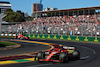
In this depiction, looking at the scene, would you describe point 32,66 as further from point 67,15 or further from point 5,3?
point 5,3

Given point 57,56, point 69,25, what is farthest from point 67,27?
point 57,56

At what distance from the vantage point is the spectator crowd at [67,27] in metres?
31.5

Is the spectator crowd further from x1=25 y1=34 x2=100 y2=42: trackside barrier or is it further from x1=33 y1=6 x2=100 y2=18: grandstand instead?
x1=33 y1=6 x2=100 y2=18: grandstand

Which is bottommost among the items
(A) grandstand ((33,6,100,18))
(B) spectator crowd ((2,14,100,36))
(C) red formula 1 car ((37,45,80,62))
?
(C) red formula 1 car ((37,45,80,62))

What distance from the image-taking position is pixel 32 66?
987 cm

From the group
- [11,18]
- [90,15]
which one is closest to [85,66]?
[90,15]

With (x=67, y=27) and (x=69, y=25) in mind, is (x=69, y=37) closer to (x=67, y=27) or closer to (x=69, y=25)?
(x=67, y=27)

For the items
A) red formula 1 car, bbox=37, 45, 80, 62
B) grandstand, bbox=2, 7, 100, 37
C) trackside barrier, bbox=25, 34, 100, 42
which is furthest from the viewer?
grandstand, bbox=2, 7, 100, 37

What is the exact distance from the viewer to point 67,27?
34469mm

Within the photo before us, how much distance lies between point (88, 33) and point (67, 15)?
22149mm

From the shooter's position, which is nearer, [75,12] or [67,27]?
[67,27]

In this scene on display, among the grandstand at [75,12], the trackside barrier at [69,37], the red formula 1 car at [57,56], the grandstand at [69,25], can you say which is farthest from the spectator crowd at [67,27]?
the red formula 1 car at [57,56]

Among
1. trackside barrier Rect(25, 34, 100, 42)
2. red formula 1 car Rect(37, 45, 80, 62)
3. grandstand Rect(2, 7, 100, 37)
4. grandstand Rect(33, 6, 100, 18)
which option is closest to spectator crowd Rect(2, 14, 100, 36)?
grandstand Rect(2, 7, 100, 37)

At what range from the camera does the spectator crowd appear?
31500 mm
